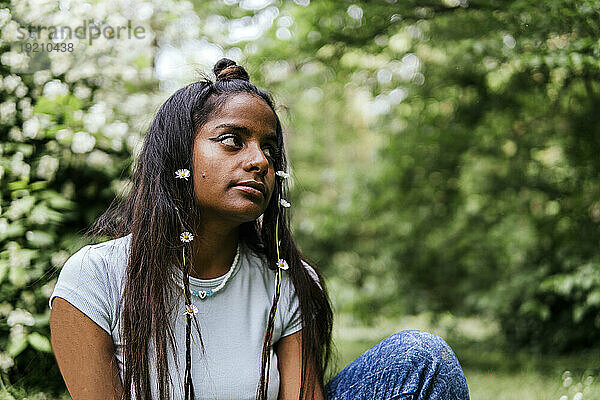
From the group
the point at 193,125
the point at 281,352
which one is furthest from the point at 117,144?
the point at 281,352

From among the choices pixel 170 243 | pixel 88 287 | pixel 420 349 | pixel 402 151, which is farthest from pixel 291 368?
pixel 402 151

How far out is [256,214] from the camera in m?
1.60

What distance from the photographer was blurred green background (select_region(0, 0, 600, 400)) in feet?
8.25

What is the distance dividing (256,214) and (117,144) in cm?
130

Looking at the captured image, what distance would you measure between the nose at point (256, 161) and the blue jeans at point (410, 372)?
52cm

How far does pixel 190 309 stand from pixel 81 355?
0.27 meters

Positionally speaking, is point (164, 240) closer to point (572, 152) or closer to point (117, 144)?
point (117, 144)

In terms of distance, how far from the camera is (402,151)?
4602 mm

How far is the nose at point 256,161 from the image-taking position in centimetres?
158

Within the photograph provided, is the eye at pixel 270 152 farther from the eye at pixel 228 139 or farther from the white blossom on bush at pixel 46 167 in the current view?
the white blossom on bush at pixel 46 167

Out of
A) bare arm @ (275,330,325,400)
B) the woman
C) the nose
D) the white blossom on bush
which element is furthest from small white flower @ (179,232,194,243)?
the white blossom on bush

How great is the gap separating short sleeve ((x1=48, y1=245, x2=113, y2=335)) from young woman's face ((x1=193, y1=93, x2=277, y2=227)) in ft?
0.94

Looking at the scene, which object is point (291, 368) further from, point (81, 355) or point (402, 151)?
point (402, 151)

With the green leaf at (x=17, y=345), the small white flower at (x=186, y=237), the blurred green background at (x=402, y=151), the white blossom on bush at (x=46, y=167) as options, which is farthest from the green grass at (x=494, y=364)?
the small white flower at (x=186, y=237)
